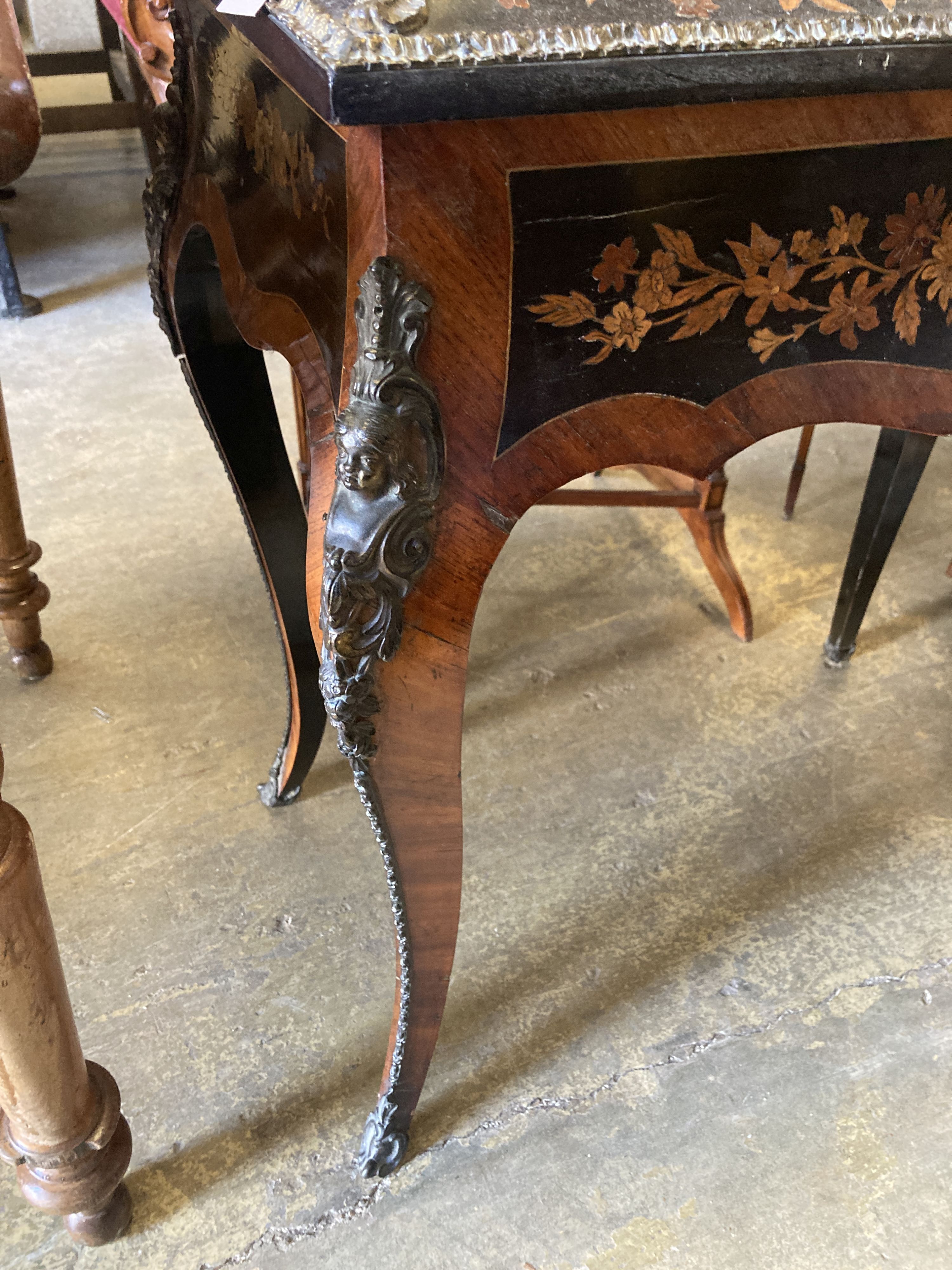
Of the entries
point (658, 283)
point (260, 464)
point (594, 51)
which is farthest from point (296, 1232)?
point (594, 51)

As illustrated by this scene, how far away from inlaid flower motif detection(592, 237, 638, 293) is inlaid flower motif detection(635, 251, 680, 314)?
0.01 metres

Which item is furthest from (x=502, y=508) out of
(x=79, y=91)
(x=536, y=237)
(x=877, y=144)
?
(x=79, y=91)

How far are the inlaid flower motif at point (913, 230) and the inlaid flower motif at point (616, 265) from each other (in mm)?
216

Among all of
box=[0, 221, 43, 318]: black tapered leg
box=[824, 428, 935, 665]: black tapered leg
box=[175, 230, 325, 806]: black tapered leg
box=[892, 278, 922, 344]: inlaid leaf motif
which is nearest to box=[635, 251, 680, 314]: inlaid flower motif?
box=[892, 278, 922, 344]: inlaid leaf motif

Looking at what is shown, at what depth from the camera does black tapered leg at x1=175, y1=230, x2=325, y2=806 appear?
109cm

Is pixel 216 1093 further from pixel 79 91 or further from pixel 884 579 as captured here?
pixel 79 91

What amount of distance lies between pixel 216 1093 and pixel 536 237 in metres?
0.93

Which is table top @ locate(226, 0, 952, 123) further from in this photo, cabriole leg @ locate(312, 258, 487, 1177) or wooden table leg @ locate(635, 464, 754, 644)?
wooden table leg @ locate(635, 464, 754, 644)

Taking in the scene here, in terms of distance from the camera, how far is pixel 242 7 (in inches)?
25.8

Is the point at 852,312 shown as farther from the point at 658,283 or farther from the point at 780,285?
the point at 658,283

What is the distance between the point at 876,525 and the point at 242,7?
1.22m

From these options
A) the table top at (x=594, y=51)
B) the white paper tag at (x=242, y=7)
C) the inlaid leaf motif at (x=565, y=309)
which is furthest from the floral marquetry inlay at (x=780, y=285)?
the white paper tag at (x=242, y=7)

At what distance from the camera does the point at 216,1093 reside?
3.64 feet

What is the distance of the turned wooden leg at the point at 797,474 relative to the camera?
6.17 feet
